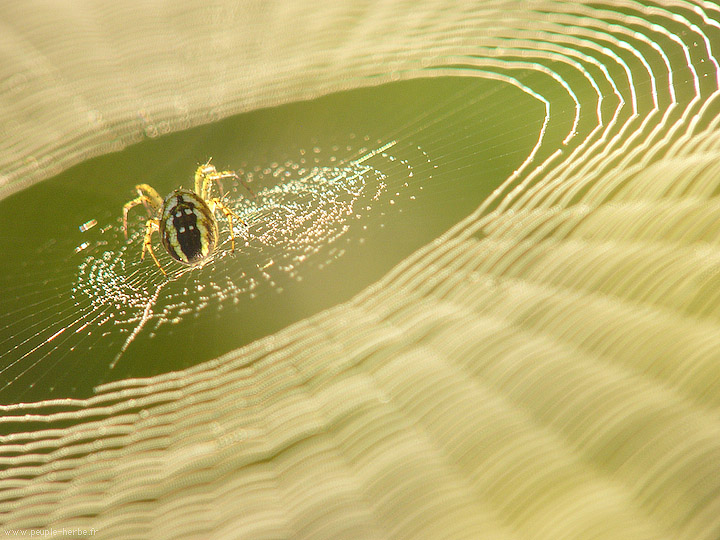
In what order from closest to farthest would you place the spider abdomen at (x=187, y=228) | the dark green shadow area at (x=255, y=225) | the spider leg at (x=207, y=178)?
the dark green shadow area at (x=255, y=225), the spider abdomen at (x=187, y=228), the spider leg at (x=207, y=178)

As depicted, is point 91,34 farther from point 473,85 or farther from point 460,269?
point 460,269

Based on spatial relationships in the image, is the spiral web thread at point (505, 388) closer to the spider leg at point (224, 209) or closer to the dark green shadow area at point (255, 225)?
the dark green shadow area at point (255, 225)

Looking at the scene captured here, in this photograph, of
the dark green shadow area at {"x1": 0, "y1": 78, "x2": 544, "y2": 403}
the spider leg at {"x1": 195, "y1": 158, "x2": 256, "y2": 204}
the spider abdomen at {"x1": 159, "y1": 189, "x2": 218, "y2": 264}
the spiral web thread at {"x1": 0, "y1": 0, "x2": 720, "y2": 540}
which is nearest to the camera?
the spiral web thread at {"x1": 0, "y1": 0, "x2": 720, "y2": 540}

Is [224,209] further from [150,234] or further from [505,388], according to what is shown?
[505,388]

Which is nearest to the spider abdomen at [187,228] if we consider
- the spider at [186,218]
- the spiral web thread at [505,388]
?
the spider at [186,218]

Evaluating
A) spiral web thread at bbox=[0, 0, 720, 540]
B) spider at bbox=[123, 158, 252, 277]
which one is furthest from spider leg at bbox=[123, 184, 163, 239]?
spiral web thread at bbox=[0, 0, 720, 540]

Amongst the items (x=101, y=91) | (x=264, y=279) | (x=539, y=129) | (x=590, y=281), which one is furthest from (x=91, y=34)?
(x=590, y=281)

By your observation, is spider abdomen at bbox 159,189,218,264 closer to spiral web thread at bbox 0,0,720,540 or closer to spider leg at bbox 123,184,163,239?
spider leg at bbox 123,184,163,239
